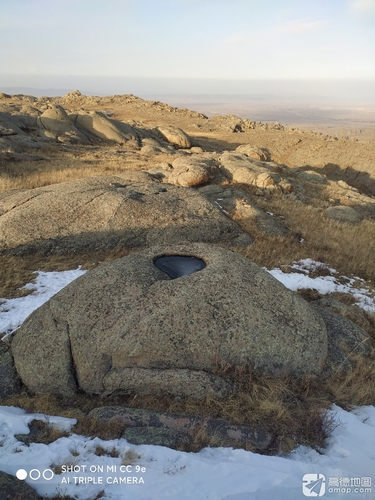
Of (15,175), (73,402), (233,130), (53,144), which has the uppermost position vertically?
(233,130)

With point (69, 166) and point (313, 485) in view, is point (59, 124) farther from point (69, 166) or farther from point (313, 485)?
point (313, 485)

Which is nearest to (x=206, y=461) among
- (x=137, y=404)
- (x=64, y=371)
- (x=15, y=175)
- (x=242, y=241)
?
(x=137, y=404)

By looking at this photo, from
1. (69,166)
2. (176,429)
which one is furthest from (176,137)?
(176,429)

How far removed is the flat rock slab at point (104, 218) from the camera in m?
11.4

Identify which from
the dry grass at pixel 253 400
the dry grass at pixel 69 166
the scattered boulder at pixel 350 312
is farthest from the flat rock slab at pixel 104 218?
the scattered boulder at pixel 350 312

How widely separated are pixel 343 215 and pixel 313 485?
1649 cm

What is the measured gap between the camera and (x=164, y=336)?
5711 mm

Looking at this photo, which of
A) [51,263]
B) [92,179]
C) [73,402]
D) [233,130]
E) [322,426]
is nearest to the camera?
[322,426]

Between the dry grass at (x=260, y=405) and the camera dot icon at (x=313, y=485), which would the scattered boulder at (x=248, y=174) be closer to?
the dry grass at (x=260, y=405)

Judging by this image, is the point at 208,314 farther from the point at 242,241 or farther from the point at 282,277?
the point at 242,241

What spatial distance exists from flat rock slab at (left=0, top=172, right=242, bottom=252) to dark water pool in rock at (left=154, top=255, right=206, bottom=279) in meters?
4.32

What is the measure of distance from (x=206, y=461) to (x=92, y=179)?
11.7 m

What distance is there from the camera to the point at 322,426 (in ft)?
16.4

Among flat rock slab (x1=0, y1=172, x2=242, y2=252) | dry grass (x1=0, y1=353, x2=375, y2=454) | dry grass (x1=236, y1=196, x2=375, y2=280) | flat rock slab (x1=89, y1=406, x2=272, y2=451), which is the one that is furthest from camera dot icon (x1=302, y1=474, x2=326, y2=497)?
flat rock slab (x1=0, y1=172, x2=242, y2=252)
